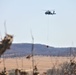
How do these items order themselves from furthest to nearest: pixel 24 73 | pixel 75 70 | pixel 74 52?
1. pixel 24 73
2. pixel 75 70
3. pixel 74 52

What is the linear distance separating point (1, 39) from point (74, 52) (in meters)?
2.59

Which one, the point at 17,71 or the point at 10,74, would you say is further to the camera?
the point at 10,74

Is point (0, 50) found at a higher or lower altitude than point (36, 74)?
higher

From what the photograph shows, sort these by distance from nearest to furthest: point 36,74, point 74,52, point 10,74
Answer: point 74,52
point 36,74
point 10,74

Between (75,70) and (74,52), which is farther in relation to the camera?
(75,70)

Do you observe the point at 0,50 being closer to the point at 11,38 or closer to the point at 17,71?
the point at 11,38

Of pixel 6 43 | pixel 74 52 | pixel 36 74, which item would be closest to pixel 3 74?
pixel 36 74

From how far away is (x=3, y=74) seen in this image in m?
8.11

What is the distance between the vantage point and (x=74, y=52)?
809 cm

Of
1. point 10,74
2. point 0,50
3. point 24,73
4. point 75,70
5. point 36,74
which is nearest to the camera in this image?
point 0,50

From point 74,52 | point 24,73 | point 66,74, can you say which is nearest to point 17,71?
point 24,73

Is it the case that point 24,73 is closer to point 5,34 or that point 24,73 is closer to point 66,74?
point 66,74

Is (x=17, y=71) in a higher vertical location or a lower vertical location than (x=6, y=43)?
lower

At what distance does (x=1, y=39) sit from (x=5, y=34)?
12 cm
